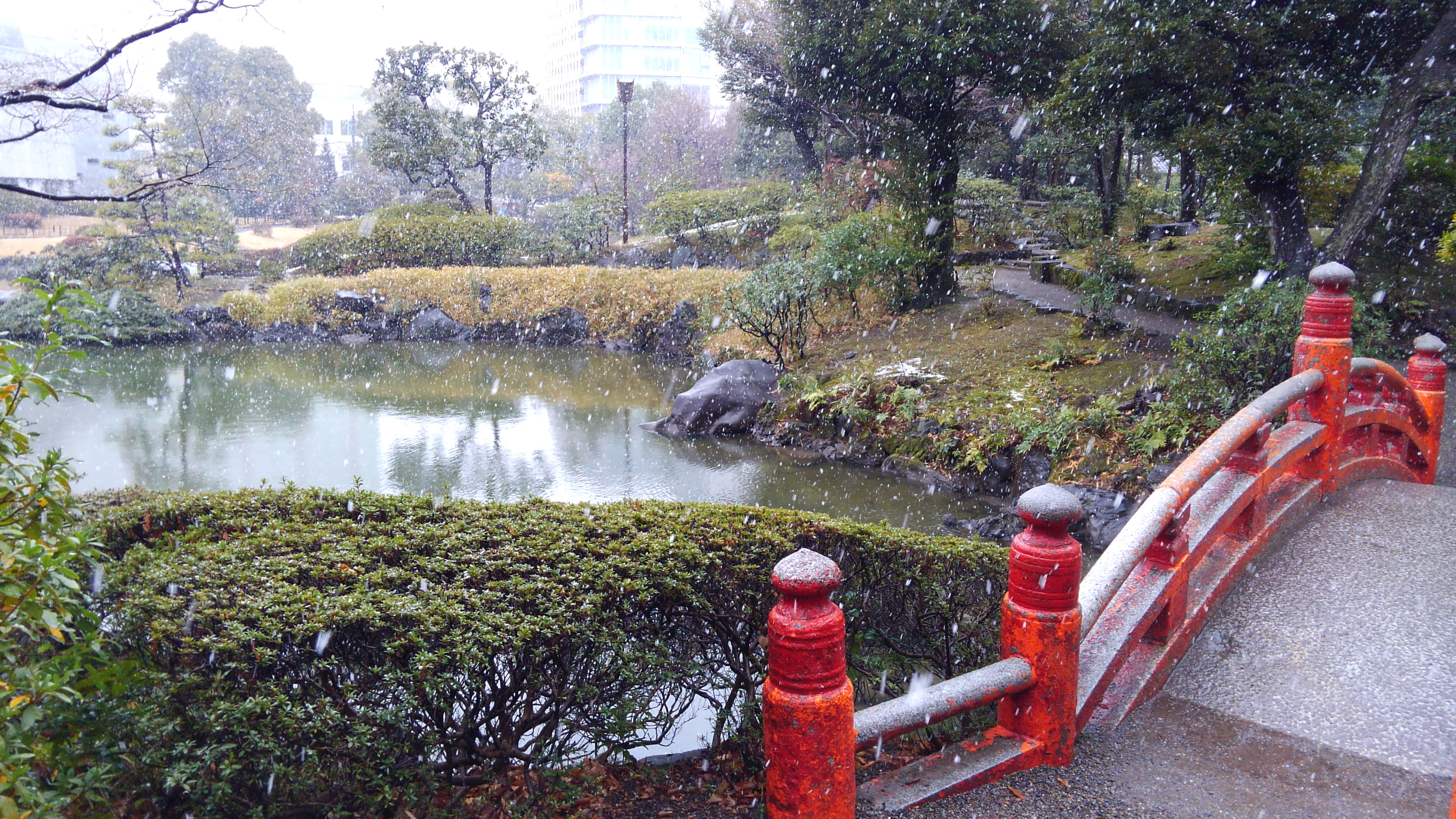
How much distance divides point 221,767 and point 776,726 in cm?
135

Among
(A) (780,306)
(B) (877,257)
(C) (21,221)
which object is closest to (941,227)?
(B) (877,257)

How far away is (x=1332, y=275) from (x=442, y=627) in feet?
13.2

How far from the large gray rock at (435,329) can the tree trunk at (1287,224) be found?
12.7m

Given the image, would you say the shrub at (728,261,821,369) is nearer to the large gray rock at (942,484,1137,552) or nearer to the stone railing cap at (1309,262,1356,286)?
the large gray rock at (942,484,1137,552)

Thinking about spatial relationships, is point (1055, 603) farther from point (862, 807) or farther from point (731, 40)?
point (731, 40)

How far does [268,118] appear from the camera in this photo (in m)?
26.9

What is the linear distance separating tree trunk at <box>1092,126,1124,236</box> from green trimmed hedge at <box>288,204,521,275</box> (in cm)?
1264

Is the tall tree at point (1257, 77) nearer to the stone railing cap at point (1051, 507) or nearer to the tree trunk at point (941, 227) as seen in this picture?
the tree trunk at point (941, 227)

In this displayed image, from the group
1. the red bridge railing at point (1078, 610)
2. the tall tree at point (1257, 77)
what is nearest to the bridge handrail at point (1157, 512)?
the red bridge railing at point (1078, 610)

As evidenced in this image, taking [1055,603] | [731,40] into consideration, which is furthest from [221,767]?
[731,40]

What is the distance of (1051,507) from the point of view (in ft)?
6.60

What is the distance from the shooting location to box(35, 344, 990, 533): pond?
7.03 metres

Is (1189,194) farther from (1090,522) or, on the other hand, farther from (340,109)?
(340,109)

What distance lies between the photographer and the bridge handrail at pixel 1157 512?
2352mm
